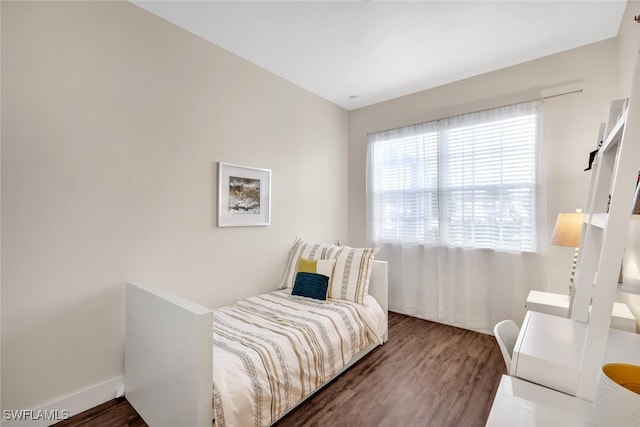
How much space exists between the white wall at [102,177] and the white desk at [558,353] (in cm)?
221

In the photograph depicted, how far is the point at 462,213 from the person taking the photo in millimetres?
3133

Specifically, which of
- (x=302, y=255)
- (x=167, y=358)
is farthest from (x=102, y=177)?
(x=302, y=255)

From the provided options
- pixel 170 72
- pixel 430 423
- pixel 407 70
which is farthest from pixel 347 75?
pixel 430 423

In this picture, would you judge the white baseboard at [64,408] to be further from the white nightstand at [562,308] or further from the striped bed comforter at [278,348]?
the white nightstand at [562,308]

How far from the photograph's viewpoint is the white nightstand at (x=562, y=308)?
1.45 metres

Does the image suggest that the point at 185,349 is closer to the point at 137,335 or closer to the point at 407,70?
the point at 137,335

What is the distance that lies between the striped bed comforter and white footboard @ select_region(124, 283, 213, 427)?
0.43 feet

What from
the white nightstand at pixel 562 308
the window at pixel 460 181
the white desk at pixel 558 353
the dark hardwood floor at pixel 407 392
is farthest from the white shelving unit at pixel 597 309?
the window at pixel 460 181

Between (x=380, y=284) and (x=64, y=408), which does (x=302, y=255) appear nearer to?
(x=380, y=284)

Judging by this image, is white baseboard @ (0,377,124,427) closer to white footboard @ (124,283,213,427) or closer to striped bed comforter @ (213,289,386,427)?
white footboard @ (124,283,213,427)

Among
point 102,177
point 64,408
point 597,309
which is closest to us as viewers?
point 597,309

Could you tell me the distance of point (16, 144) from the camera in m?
1.60

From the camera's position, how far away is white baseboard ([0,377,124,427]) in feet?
5.22

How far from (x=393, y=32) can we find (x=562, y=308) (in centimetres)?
241
